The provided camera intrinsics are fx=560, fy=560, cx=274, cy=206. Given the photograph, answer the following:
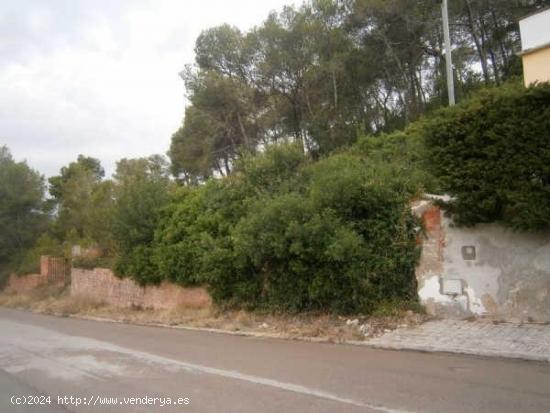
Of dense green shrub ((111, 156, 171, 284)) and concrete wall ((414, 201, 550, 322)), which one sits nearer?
concrete wall ((414, 201, 550, 322))

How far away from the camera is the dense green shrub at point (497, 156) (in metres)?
10.5

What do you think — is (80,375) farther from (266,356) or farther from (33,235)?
(33,235)

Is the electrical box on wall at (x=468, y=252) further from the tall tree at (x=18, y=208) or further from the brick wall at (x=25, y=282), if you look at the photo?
the tall tree at (x=18, y=208)

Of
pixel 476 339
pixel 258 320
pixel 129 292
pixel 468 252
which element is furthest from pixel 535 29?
pixel 129 292

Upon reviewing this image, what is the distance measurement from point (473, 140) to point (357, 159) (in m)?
4.62

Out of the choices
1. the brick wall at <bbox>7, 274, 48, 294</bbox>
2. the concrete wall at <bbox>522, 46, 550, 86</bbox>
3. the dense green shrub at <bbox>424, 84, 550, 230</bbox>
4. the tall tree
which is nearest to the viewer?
the dense green shrub at <bbox>424, 84, 550, 230</bbox>

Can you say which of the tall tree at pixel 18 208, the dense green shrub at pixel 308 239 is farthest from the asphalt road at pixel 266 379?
the tall tree at pixel 18 208

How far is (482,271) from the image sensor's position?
1197 cm

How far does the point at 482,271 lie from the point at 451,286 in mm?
754

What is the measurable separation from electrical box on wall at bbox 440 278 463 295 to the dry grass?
0.76 metres

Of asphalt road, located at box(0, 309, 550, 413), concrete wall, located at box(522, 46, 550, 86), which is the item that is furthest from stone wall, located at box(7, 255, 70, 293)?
concrete wall, located at box(522, 46, 550, 86)

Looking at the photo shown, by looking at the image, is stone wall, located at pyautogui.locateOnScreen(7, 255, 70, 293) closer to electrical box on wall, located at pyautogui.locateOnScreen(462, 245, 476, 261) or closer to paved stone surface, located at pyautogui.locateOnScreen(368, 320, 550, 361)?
paved stone surface, located at pyautogui.locateOnScreen(368, 320, 550, 361)

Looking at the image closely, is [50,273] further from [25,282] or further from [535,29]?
[535,29]

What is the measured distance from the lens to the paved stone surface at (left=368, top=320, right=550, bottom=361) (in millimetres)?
9366
